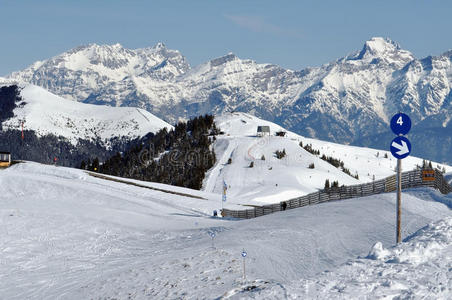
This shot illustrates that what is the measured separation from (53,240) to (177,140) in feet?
516

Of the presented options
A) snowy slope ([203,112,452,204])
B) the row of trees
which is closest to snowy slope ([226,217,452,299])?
snowy slope ([203,112,452,204])

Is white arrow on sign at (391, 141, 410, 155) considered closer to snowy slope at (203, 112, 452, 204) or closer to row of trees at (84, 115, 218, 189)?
snowy slope at (203, 112, 452, 204)

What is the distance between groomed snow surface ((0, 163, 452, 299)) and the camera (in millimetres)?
14039

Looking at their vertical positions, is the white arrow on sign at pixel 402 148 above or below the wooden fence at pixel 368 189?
above

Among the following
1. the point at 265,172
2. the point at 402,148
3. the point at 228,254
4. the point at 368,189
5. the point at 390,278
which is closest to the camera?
the point at 390,278

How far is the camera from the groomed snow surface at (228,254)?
1404 centimetres

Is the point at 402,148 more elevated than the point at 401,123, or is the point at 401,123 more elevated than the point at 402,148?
the point at 401,123

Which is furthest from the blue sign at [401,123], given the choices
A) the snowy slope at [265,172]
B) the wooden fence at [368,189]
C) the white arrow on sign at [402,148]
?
the snowy slope at [265,172]

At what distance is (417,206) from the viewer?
104 feet

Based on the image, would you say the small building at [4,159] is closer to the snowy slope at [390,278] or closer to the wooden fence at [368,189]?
the wooden fence at [368,189]

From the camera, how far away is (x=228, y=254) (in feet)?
78.4

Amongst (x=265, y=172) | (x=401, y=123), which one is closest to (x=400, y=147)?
(x=401, y=123)

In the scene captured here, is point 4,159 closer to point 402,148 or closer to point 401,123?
point 401,123

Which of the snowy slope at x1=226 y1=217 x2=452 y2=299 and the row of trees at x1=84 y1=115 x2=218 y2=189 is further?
the row of trees at x1=84 y1=115 x2=218 y2=189
